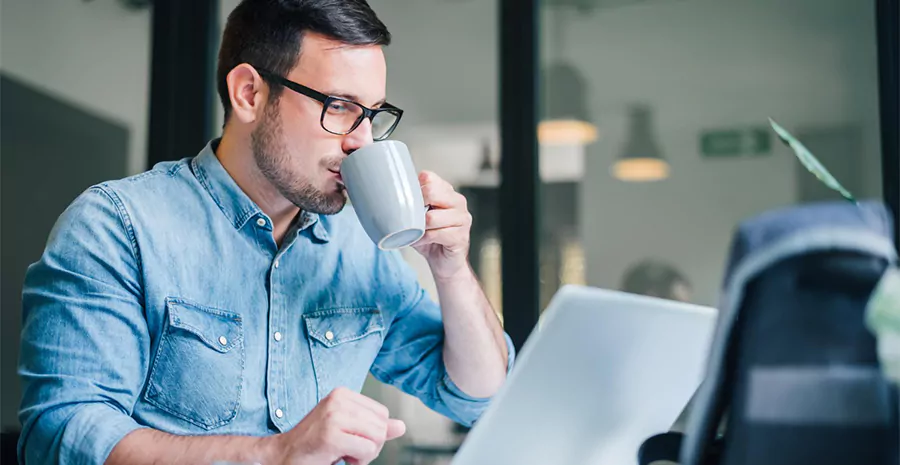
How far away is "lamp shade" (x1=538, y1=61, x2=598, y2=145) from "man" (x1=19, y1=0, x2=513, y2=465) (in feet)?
5.51

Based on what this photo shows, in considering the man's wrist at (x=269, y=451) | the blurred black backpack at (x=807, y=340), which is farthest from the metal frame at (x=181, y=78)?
the blurred black backpack at (x=807, y=340)

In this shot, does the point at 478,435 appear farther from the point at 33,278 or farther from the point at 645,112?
the point at 645,112

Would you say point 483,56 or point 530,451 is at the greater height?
point 483,56

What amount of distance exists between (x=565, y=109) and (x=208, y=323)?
6.62 ft

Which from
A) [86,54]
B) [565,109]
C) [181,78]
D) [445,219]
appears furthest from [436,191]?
[565,109]

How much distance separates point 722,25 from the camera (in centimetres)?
252

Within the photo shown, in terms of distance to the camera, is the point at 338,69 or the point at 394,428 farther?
the point at 338,69

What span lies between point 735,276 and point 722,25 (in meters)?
2.27

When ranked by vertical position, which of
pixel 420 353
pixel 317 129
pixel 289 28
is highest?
pixel 289 28

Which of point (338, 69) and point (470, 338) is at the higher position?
point (338, 69)

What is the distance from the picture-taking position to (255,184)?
3.70 feet

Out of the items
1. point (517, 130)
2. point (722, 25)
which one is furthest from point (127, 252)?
point (722, 25)

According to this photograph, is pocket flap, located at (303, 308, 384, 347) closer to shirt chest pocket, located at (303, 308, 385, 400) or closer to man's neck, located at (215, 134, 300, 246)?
shirt chest pocket, located at (303, 308, 385, 400)

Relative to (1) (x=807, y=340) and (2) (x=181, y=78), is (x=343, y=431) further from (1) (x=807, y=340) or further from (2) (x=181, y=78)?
(2) (x=181, y=78)
